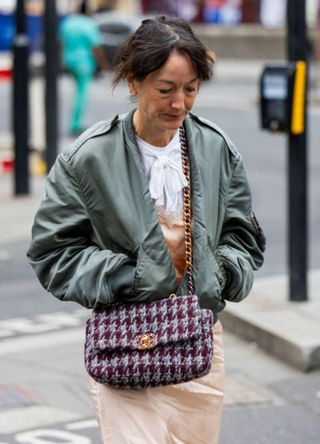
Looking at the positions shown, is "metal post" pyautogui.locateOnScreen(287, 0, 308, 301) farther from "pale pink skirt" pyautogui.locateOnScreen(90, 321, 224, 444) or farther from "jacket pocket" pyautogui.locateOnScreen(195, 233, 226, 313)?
"jacket pocket" pyautogui.locateOnScreen(195, 233, 226, 313)

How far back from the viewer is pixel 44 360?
6809 mm

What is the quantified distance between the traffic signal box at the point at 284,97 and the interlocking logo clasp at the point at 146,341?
153 inches

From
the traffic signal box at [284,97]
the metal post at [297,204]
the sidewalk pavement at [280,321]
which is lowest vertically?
the sidewalk pavement at [280,321]

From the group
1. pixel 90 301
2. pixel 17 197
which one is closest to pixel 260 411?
pixel 90 301

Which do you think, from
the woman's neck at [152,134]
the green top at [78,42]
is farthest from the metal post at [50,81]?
the woman's neck at [152,134]

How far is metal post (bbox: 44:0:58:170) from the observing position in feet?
39.4

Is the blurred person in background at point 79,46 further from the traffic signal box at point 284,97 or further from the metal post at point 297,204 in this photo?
the traffic signal box at point 284,97

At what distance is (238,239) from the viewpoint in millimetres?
3688

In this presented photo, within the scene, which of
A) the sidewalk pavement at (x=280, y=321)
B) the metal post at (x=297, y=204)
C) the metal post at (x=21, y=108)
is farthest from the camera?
the metal post at (x=21, y=108)

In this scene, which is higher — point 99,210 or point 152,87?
point 152,87

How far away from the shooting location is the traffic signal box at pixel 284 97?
7051 millimetres

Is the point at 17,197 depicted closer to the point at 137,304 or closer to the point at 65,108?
the point at 137,304

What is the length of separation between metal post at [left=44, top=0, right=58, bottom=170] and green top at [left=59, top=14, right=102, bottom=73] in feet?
15.3

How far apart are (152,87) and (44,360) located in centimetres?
369
